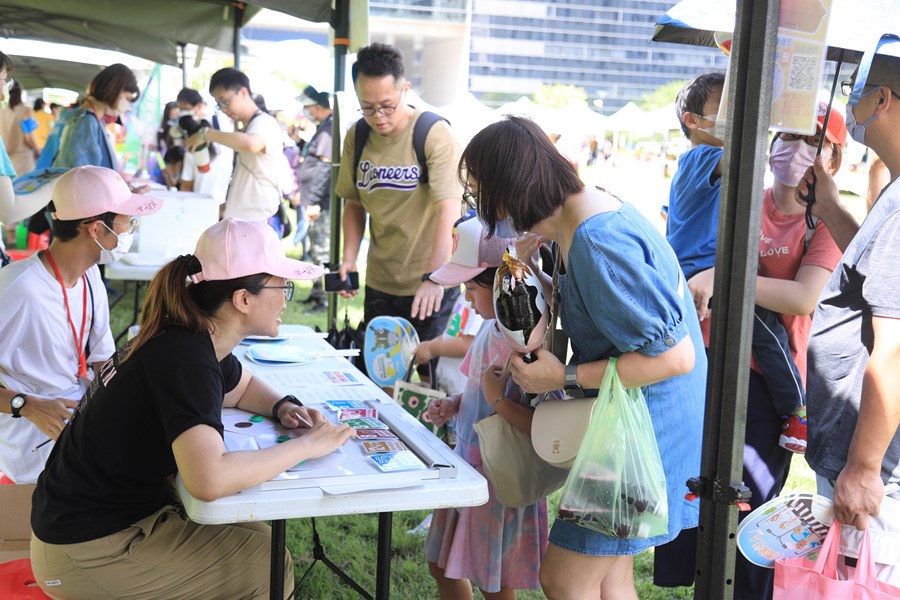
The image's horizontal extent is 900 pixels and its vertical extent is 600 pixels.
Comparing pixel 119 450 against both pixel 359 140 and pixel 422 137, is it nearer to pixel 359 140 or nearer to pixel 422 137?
pixel 422 137

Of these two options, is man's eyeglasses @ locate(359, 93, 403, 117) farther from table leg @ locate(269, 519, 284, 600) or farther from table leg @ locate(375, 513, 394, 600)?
table leg @ locate(269, 519, 284, 600)

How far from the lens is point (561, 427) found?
6.05 ft

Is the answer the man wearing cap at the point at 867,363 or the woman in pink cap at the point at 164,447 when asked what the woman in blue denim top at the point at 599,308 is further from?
the woman in pink cap at the point at 164,447

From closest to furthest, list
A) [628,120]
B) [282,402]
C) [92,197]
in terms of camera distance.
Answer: [282,402] < [92,197] < [628,120]

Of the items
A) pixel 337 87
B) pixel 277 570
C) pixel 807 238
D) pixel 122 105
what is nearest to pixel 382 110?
pixel 337 87

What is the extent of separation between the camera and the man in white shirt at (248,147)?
5.27m

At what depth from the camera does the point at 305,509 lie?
163 cm

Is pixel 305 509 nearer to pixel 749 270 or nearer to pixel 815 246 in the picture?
pixel 749 270

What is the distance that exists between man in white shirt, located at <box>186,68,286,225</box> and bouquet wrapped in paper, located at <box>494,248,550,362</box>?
3777 mm

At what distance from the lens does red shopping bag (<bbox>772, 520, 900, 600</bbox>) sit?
170 centimetres

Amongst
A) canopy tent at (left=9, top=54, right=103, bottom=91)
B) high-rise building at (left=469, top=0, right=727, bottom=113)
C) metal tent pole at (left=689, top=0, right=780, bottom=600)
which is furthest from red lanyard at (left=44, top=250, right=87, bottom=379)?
high-rise building at (left=469, top=0, right=727, bottom=113)

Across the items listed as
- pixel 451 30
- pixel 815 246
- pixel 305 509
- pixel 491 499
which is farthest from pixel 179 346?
pixel 451 30

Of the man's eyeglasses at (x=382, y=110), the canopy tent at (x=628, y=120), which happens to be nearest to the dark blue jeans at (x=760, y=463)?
the man's eyeglasses at (x=382, y=110)

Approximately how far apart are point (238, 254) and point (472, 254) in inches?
25.9
